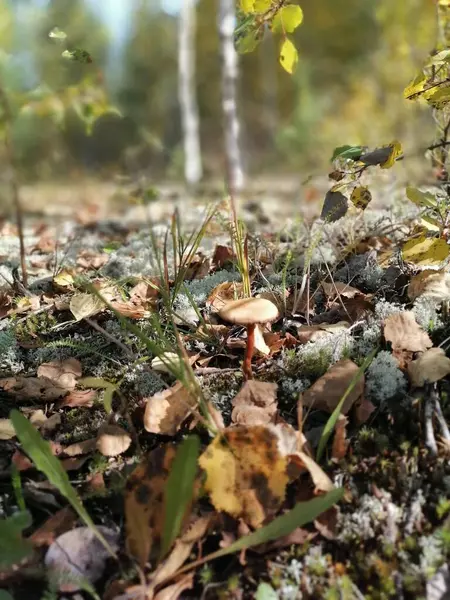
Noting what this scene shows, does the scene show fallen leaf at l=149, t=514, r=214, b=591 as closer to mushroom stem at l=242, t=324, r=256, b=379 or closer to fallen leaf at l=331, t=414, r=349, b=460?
fallen leaf at l=331, t=414, r=349, b=460

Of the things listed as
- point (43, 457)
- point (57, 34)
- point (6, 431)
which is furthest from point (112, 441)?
point (57, 34)

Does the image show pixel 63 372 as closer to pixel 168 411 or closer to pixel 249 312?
pixel 168 411

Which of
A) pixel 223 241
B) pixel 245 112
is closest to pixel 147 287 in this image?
pixel 223 241

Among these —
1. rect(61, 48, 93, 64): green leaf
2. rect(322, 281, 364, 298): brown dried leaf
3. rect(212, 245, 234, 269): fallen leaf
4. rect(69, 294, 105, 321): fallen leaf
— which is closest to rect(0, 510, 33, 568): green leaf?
rect(69, 294, 105, 321): fallen leaf

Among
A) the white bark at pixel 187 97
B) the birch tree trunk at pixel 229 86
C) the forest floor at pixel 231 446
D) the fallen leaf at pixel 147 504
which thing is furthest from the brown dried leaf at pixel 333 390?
the white bark at pixel 187 97

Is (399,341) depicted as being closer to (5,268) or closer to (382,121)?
(5,268)

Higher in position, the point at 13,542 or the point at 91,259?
the point at 91,259

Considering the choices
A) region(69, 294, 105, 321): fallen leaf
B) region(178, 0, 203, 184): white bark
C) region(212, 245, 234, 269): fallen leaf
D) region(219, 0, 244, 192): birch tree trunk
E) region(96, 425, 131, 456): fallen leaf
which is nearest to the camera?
region(96, 425, 131, 456): fallen leaf
